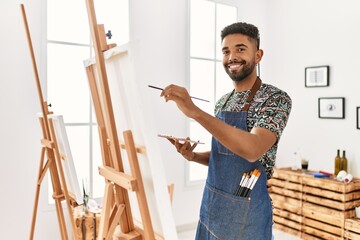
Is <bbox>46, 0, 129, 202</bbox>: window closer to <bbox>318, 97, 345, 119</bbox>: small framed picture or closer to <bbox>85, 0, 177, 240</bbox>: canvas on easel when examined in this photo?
<bbox>85, 0, 177, 240</bbox>: canvas on easel

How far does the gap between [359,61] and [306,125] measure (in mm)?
857

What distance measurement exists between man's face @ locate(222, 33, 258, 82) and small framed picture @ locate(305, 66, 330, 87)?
7.60ft

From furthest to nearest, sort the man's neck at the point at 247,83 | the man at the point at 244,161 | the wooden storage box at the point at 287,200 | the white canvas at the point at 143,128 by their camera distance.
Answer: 1. the wooden storage box at the point at 287,200
2. the man's neck at the point at 247,83
3. the man at the point at 244,161
4. the white canvas at the point at 143,128

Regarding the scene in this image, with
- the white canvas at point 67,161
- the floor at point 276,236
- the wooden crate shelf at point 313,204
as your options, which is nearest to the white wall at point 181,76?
the floor at point 276,236

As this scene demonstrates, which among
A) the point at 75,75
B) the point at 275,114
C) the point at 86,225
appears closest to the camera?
the point at 275,114

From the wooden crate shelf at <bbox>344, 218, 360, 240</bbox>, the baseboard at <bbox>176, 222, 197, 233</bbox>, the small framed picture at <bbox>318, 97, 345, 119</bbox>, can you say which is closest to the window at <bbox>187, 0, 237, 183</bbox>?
the baseboard at <bbox>176, 222, 197, 233</bbox>

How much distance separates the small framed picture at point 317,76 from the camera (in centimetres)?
350

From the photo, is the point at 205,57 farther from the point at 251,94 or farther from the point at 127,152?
the point at 127,152

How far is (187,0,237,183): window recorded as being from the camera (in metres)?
3.59

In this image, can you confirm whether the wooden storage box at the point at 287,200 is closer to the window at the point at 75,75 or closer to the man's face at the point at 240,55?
the window at the point at 75,75

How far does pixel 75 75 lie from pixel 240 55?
1876mm

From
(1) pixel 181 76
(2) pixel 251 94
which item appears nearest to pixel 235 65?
(2) pixel 251 94

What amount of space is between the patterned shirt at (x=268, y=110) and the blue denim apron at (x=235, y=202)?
0.10ft

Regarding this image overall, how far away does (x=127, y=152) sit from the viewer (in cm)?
122
